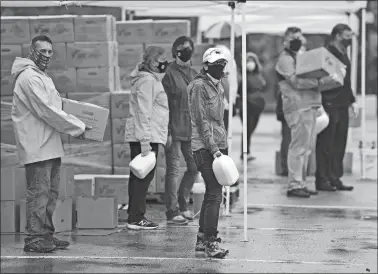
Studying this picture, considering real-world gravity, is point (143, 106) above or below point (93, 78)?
below

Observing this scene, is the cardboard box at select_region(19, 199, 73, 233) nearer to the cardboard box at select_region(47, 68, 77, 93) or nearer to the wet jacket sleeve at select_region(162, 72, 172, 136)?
the wet jacket sleeve at select_region(162, 72, 172, 136)

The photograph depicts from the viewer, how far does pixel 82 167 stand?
Result: 12523 mm

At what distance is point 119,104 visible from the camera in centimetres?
1234

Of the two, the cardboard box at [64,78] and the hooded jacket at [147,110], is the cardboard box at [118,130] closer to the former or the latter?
the cardboard box at [64,78]

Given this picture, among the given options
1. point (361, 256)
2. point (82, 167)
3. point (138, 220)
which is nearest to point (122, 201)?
point (82, 167)

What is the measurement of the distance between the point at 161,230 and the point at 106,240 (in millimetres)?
803

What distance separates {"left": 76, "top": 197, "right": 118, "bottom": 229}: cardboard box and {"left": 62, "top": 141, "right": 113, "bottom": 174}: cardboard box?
1802 millimetres

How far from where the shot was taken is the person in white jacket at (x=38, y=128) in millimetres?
9008

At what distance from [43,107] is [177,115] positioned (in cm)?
238

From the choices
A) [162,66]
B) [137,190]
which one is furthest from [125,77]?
[137,190]

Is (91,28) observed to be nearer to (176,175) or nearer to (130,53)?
(130,53)

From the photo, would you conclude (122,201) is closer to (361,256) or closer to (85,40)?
(85,40)

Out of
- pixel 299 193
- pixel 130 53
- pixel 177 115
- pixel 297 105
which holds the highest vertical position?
pixel 130 53

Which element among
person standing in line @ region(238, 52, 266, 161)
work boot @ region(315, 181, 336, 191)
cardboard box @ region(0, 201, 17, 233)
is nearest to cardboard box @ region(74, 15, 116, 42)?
cardboard box @ region(0, 201, 17, 233)
